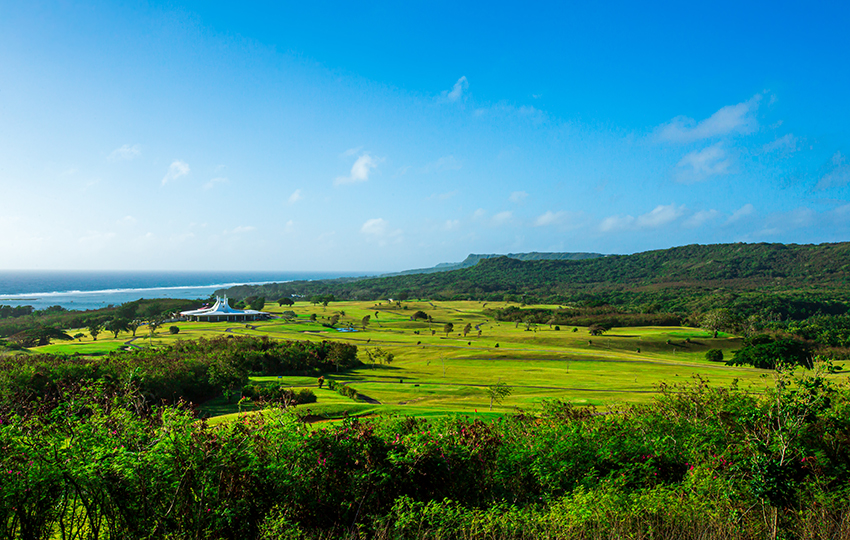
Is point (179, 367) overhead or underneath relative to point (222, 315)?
overhead

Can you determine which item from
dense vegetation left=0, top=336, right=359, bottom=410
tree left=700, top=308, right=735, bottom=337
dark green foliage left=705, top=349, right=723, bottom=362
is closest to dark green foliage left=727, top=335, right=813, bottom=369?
dark green foliage left=705, top=349, right=723, bottom=362

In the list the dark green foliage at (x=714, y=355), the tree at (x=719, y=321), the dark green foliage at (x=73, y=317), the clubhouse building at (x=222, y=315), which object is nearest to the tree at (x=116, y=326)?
the dark green foliage at (x=73, y=317)

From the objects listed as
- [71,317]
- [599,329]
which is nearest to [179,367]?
[71,317]

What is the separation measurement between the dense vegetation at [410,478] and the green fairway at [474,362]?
9.34ft

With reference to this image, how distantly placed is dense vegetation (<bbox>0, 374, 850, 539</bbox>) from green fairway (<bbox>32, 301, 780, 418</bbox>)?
2846mm

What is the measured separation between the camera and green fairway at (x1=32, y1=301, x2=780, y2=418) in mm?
36625

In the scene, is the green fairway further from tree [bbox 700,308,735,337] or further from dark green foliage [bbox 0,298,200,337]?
dark green foliage [bbox 0,298,200,337]

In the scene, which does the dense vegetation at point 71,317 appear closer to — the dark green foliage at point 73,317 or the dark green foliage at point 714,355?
the dark green foliage at point 73,317

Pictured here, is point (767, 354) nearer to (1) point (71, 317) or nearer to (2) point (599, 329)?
(2) point (599, 329)

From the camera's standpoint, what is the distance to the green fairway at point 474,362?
36625 mm

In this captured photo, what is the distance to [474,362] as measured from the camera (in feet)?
225

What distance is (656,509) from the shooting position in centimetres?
963

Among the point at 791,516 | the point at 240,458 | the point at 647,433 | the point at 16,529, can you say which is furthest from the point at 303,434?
the point at 791,516

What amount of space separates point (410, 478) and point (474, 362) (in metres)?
59.3
